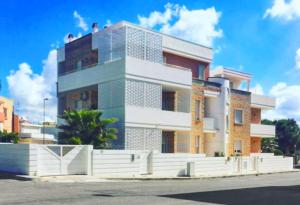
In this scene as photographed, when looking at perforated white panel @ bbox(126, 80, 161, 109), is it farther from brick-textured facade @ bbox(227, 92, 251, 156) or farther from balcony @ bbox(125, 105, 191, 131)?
brick-textured facade @ bbox(227, 92, 251, 156)

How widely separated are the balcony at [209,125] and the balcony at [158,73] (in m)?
4.64

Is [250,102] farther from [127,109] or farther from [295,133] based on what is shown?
[295,133]

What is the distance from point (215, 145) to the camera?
123 ft

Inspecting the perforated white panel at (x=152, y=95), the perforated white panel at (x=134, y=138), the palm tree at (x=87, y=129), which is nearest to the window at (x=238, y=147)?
the perforated white panel at (x=152, y=95)

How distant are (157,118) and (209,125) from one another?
8030 mm

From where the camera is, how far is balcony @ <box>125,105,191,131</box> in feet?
92.4

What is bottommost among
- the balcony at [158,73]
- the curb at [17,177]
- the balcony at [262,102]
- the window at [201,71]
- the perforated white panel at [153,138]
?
the curb at [17,177]

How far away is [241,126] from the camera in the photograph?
40.3m

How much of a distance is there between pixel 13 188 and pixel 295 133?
60.2m

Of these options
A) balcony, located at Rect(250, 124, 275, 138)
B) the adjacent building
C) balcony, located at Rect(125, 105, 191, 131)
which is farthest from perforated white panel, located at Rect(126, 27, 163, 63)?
the adjacent building

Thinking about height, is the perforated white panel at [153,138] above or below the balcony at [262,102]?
below

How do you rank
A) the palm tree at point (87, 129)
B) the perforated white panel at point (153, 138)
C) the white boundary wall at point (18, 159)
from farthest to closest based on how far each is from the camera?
the perforated white panel at point (153, 138), the palm tree at point (87, 129), the white boundary wall at point (18, 159)

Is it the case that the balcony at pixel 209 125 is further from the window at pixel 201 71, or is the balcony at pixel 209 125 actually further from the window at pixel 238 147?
the window at pixel 201 71

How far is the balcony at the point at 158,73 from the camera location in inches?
1119
